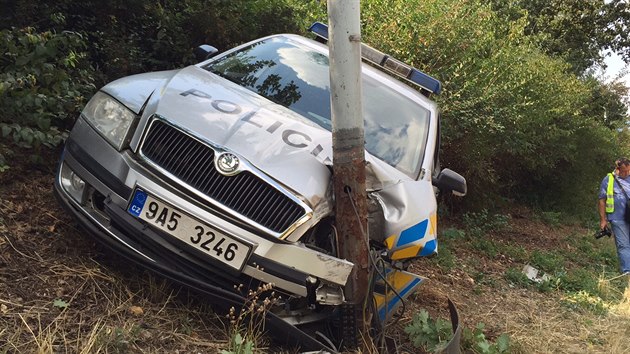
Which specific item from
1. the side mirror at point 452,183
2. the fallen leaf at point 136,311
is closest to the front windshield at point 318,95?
the side mirror at point 452,183

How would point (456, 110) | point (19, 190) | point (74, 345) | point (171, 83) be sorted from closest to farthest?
point (74, 345) → point (171, 83) → point (19, 190) → point (456, 110)

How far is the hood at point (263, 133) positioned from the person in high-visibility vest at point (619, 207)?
523 centimetres

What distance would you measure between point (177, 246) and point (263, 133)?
0.82 m

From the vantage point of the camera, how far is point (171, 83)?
3621 millimetres

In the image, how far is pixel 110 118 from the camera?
3354mm

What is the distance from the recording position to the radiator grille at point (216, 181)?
9.55 ft

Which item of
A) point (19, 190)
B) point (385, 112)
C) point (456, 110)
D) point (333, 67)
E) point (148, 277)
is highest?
point (333, 67)

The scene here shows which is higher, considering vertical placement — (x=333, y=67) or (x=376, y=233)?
(x=333, y=67)

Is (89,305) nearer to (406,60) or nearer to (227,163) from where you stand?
(227,163)

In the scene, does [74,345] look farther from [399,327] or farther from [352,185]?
[399,327]

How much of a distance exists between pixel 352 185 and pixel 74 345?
5.37 feet

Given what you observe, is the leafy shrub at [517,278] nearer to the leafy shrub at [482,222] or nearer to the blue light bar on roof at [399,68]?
the leafy shrub at [482,222]

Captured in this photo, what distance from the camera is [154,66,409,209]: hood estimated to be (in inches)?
120

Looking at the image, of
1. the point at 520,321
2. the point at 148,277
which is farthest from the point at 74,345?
the point at 520,321
